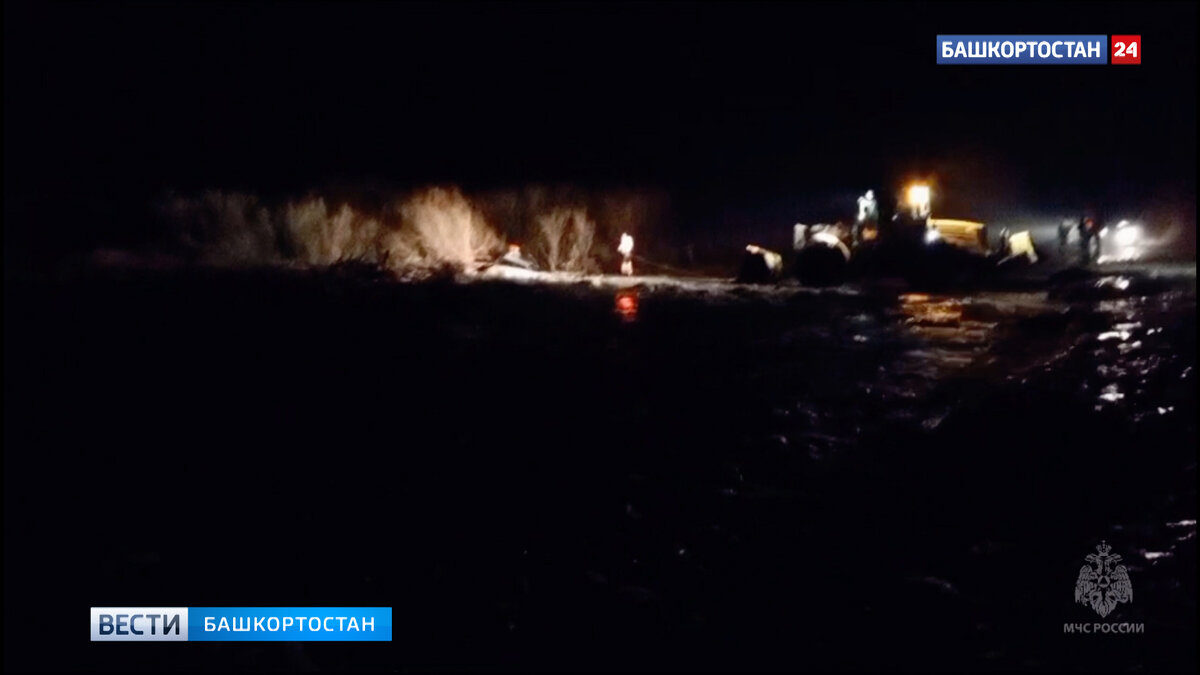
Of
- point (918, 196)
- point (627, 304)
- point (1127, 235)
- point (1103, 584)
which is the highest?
point (918, 196)

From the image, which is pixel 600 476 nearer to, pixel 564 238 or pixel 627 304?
pixel 627 304

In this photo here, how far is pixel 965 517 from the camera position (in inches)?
174

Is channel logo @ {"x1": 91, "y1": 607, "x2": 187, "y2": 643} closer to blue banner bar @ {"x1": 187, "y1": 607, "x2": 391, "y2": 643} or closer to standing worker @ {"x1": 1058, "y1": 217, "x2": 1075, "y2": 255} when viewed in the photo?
blue banner bar @ {"x1": 187, "y1": 607, "x2": 391, "y2": 643}

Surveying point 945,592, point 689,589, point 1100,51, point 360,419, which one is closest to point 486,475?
point 360,419

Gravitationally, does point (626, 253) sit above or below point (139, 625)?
above

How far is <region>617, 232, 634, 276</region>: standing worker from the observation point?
32.0 ft

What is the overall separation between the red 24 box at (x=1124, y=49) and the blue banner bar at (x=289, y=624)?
19.7 ft

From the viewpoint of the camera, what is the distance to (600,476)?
4.93 m

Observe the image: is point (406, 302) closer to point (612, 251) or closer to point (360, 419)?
point (360, 419)

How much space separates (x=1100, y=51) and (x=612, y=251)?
5.66m

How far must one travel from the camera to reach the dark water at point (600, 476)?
3.76 metres

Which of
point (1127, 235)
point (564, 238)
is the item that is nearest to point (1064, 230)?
point (1127, 235)

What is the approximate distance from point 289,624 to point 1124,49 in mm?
6502

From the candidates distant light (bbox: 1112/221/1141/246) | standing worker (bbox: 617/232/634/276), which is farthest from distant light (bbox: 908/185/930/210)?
standing worker (bbox: 617/232/634/276)
